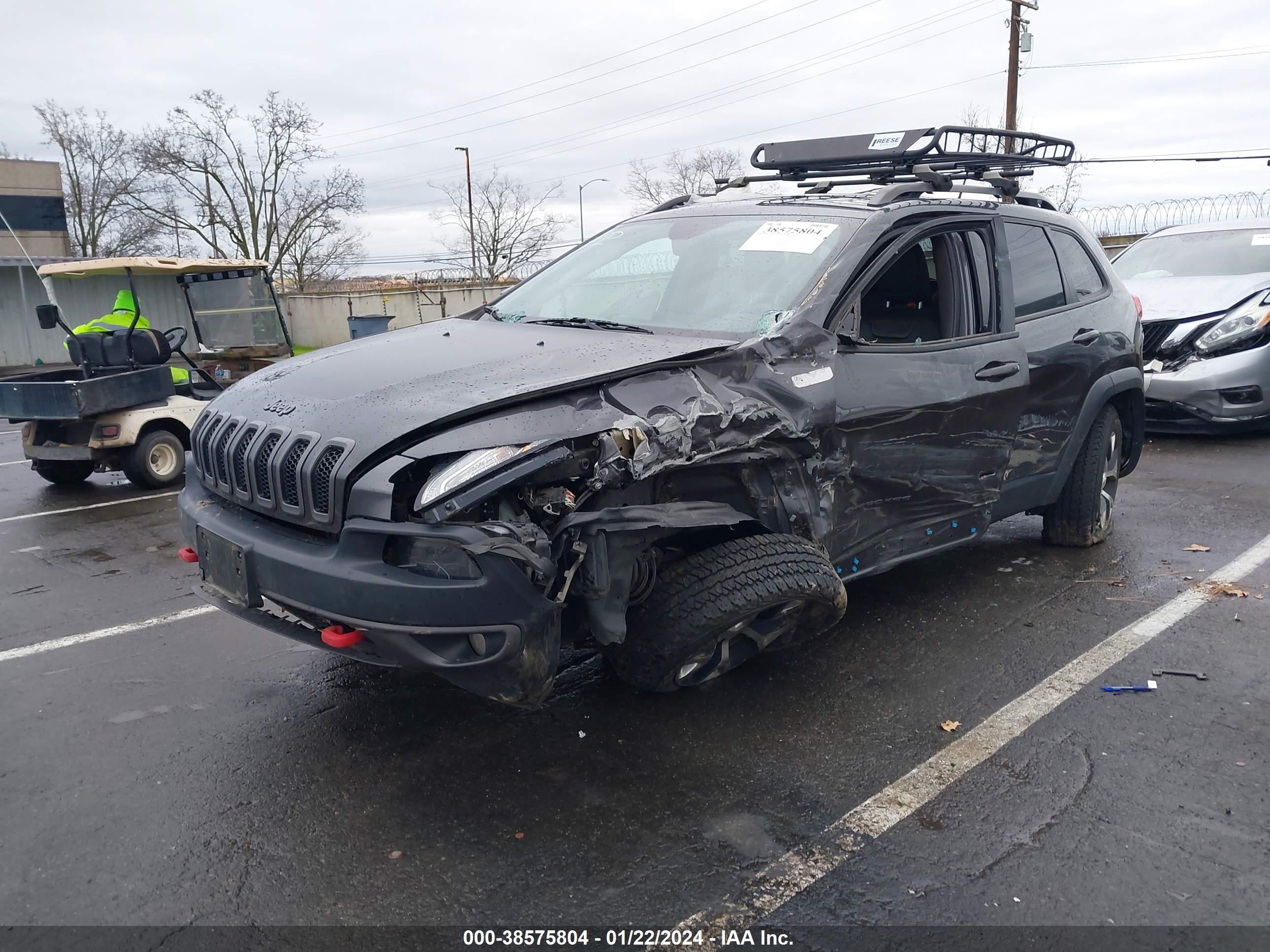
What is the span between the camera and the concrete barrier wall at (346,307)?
106ft

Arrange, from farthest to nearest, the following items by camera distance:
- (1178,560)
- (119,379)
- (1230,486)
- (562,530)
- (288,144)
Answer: (288,144) < (119,379) < (1230,486) < (1178,560) < (562,530)

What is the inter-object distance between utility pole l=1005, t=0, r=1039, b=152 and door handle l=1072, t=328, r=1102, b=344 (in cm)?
2091

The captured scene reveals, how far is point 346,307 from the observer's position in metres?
32.7

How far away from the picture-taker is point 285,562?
2984mm

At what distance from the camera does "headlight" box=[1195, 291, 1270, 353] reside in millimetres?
8469

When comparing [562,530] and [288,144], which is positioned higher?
[288,144]

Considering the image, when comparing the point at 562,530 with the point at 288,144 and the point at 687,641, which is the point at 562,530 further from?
the point at 288,144

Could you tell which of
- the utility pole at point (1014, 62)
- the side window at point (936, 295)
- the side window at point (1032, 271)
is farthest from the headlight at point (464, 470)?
the utility pole at point (1014, 62)

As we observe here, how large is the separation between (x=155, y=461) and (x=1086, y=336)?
7.27 meters

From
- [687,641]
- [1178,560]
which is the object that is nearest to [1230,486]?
[1178,560]

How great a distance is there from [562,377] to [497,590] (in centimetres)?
76

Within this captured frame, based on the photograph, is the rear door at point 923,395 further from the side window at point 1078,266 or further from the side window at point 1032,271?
the side window at point 1078,266

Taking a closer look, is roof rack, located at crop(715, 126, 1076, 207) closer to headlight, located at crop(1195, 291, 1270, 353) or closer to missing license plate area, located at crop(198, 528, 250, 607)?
missing license plate area, located at crop(198, 528, 250, 607)

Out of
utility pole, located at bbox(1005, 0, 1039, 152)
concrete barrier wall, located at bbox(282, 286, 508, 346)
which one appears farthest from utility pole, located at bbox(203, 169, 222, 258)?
utility pole, located at bbox(1005, 0, 1039, 152)
